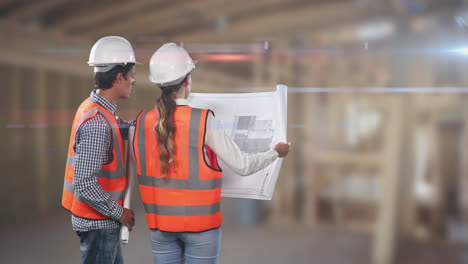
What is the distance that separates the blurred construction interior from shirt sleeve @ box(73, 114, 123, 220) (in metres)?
1.64

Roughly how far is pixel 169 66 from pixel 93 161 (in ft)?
1.01

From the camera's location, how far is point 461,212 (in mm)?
3158

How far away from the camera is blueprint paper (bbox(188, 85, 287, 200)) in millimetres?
1047

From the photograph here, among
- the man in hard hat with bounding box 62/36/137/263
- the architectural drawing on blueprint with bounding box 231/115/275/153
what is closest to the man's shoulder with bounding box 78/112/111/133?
the man in hard hat with bounding box 62/36/137/263

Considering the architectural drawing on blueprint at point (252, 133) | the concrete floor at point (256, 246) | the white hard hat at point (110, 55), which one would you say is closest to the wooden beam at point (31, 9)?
the concrete floor at point (256, 246)

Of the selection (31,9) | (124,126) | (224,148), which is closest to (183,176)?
(224,148)

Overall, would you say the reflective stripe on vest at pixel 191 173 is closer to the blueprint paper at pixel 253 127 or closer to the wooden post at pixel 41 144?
the blueprint paper at pixel 253 127

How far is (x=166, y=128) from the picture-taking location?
35.5 inches

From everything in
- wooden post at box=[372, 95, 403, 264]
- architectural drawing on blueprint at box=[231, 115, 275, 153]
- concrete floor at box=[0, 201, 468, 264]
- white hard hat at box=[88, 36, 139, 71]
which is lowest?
concrete floor at box=[0, 201, 468, 264]

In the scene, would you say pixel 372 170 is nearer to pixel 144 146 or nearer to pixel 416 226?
→ pixel 416 226

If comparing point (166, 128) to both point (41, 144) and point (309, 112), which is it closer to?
point (309, 112)

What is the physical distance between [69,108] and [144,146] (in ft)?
8.44

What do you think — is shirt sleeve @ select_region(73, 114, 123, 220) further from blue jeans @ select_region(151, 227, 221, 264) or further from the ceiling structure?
the ceiling structure

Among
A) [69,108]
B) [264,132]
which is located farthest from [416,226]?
[69,108]
